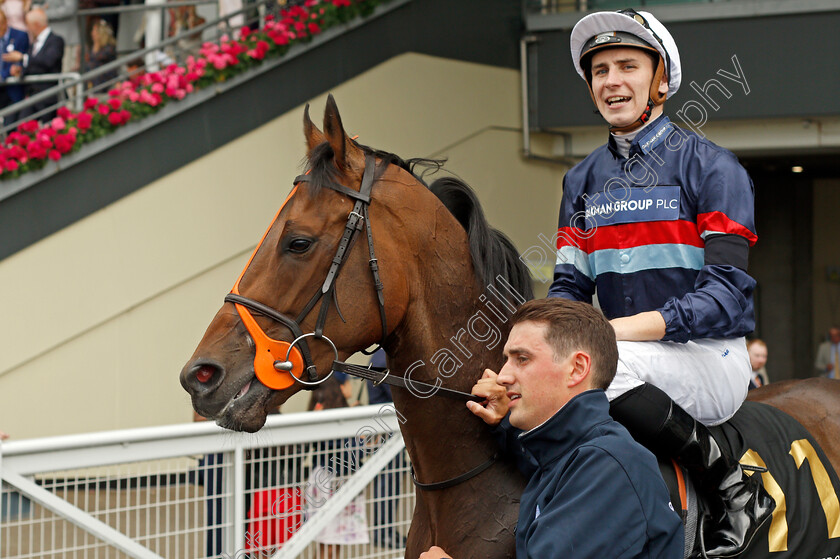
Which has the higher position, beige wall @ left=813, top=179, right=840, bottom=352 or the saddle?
the saddle

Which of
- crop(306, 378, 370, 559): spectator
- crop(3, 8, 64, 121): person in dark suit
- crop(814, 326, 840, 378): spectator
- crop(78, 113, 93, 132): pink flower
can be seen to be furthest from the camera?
crop(814, 326, 840, 378): spectator

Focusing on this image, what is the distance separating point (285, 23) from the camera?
8164 millimetres

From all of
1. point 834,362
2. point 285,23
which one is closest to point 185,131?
point 285,23

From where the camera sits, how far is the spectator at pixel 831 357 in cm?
1204

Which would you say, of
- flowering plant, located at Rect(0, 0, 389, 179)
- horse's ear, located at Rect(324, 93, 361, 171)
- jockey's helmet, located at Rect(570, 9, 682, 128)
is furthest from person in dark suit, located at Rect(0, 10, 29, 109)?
jockey's helmet, located at Rect(570, 9, 682, 128)

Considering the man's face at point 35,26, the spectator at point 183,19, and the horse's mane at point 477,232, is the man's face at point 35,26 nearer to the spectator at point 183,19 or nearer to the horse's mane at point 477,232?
the spectator at point 183,19

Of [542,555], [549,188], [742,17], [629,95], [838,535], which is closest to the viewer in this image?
[542,555]

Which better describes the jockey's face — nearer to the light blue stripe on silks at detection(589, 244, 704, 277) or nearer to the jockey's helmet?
the light blue stripe on silks at detection(589, 244, 704, 277)

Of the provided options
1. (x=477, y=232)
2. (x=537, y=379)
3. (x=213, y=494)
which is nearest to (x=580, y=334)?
(x=537, y=379)

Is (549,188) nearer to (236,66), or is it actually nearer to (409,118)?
(409,118)

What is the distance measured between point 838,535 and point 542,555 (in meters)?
1.49

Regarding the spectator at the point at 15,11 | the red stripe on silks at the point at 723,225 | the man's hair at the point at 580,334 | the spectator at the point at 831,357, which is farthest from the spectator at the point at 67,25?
the spectator at the point at 831,357

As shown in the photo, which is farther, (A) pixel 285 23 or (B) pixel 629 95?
(A) pixel 285 23

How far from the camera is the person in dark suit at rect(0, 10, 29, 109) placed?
8.26 meters
